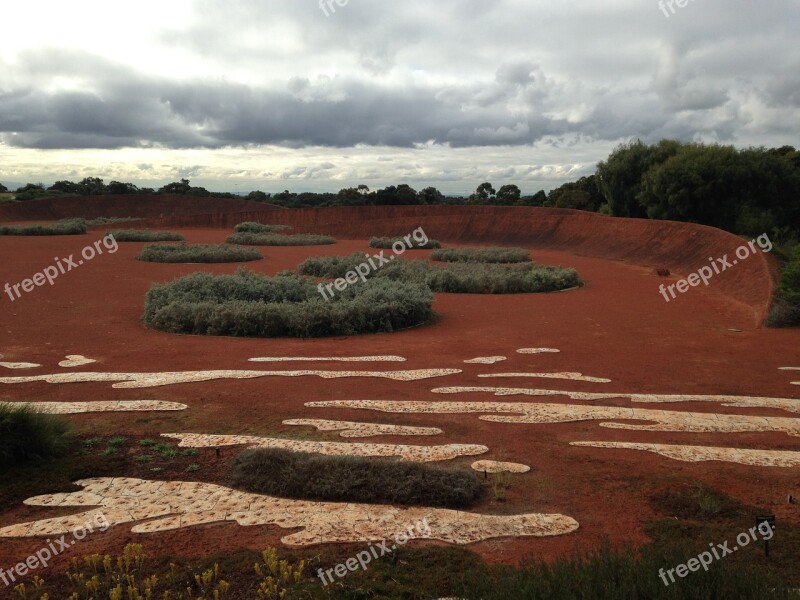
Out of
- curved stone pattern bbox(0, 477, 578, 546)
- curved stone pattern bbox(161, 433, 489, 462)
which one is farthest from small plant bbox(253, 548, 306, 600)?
curved stone pattern bbox(161, 433, 489, 462)

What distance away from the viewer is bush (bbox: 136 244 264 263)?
86.0ft

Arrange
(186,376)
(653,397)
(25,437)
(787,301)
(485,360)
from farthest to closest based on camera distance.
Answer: (787,301)
(485,360)
(186,376)
(653,397)
(25,437)

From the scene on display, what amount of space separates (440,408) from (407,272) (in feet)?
41.6

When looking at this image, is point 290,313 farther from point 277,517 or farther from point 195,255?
point 195,255

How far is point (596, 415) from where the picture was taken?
7004 mm

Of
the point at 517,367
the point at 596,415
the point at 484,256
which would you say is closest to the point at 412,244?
the point at 484,256

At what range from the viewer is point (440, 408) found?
7199mm

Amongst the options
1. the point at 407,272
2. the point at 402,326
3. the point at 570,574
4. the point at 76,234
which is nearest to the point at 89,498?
the point at 570,574

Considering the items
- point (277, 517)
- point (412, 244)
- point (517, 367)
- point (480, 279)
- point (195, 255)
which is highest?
point (412, 244)

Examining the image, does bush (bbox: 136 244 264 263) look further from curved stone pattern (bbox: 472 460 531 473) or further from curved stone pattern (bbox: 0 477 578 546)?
curved stone pattern (bbox: 472 460 531 473)

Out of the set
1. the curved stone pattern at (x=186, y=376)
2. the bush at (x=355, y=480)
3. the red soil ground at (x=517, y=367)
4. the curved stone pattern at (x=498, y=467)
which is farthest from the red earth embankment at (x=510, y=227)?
the bush at (x=355, y=480)

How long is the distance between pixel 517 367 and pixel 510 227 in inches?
1160

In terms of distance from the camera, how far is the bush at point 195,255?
86.0ft

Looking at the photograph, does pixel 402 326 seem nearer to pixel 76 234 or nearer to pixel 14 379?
pixel 14 379
